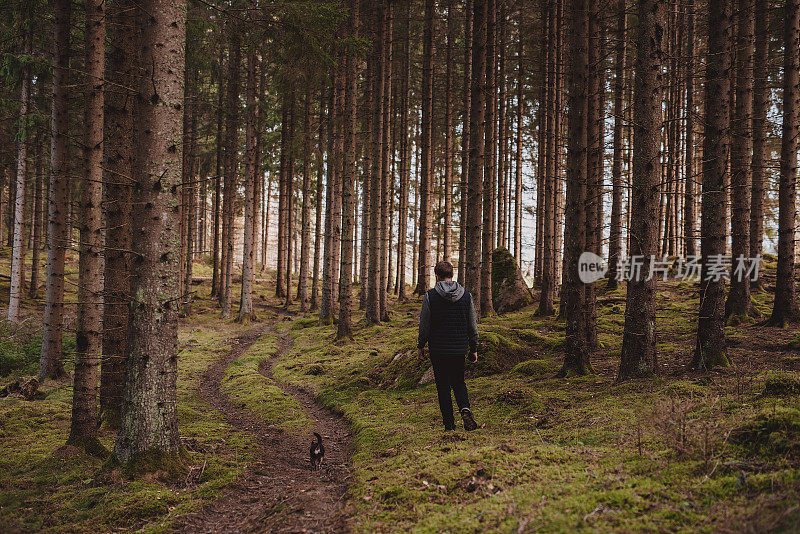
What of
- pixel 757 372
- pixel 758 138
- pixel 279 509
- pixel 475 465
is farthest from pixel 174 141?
pixel 758 138

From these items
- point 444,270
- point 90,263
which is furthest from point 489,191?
point 90,263

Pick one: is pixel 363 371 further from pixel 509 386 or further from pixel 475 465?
pixel 475 465

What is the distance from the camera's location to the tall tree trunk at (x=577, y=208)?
8289 mm

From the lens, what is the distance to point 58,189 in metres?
9.27

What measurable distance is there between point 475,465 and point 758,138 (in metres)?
12.4

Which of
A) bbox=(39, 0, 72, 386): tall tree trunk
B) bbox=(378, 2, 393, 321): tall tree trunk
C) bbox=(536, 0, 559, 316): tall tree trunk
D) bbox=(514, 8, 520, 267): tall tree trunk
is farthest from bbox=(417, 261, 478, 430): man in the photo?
bbox=(514, 8, 520, 267): tall tree trunk

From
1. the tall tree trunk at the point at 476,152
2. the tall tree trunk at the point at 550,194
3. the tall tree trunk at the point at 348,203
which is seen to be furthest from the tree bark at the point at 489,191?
the tall tree trunk at the point at 348,203

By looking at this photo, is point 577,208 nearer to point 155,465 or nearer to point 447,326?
point 447,326

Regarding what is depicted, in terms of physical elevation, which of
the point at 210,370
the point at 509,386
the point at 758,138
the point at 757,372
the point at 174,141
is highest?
the point at 758,138

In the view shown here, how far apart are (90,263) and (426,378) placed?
6.36 meters

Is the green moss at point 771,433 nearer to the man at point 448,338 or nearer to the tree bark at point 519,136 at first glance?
the man at point 448,338

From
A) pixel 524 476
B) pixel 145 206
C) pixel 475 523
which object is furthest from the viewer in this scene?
pixel 145 206

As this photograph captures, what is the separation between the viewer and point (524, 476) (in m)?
4.16

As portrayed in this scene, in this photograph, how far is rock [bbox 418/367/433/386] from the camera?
943 cm
